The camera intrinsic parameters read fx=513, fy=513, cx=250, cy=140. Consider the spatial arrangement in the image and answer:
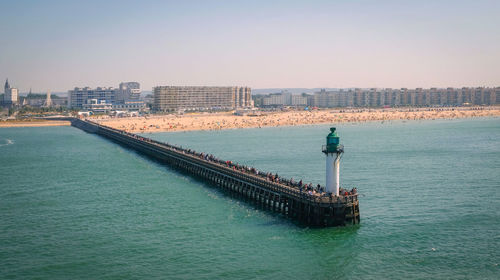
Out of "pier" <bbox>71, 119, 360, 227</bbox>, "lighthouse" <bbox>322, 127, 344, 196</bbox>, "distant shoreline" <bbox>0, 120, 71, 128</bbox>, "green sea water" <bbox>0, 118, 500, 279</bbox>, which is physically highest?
"lighthouse" <bbox>322, 127, 344, 196</bbox>

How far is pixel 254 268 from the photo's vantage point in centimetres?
2636

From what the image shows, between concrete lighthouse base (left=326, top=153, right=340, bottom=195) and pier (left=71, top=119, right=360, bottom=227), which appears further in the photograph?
concrete lighthouse base (left=326, top=153, right=340, bottom=195)

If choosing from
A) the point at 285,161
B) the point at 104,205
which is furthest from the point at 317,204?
the point at 285,161

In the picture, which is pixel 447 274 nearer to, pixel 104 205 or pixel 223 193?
pixel 223 193

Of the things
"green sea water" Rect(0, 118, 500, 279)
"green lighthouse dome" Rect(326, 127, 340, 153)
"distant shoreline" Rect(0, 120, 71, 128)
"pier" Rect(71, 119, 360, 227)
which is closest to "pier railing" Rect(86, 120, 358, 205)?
"pier" Rect(71, 119, 360, 227)

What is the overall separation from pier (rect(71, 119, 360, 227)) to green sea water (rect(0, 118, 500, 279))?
97 centimetres

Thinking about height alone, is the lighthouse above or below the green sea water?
above

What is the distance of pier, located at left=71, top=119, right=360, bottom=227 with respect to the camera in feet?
107

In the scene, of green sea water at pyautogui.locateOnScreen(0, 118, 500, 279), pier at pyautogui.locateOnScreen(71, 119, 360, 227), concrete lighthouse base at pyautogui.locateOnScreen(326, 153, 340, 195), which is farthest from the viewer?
concrete lighthouse base at pyautogui.locateOnScreen(326, 153, 340, 195)

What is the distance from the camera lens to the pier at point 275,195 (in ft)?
107

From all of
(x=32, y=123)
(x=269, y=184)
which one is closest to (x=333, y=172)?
(x=269, y=184)

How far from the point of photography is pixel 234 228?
33.4 metres

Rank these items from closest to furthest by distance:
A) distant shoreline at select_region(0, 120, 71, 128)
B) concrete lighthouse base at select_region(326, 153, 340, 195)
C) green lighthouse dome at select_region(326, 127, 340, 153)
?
1. green lighthouse dome at select_region(326, 127, 340, 153)
2. concrete lighthouse base at select_region(326, 153, 340, 195)
3. distant shoreline at select_region(0, 120, 71, 128)

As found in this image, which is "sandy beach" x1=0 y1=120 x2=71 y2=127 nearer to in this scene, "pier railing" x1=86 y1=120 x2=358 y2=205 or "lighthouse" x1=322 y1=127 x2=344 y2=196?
"pier railing" x1=86 y1=120 x2=358 y2=205
